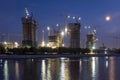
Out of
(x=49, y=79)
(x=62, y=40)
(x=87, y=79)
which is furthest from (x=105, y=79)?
(x=62, y=40)

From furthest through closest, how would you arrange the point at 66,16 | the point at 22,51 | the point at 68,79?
the point at 66,16 → the point at 22,51 → the point at 68,79

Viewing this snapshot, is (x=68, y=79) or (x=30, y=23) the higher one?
(x=30, y=23)

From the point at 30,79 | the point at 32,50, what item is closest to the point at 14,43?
the point at 32,50

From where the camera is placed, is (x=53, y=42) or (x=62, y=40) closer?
(x=62, y=40)

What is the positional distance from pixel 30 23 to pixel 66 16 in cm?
2390

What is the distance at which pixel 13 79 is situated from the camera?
22641 mm

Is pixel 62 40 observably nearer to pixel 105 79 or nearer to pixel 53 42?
pixel 53 42

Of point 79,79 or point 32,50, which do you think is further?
point 32,50

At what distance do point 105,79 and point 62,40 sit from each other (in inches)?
5982

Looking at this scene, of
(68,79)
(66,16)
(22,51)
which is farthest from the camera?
(66,16)

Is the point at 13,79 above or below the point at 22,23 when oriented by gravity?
below

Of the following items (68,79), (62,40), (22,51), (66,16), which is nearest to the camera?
(68,79)

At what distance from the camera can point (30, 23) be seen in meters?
200

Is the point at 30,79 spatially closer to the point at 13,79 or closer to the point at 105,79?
the point at 13,79
